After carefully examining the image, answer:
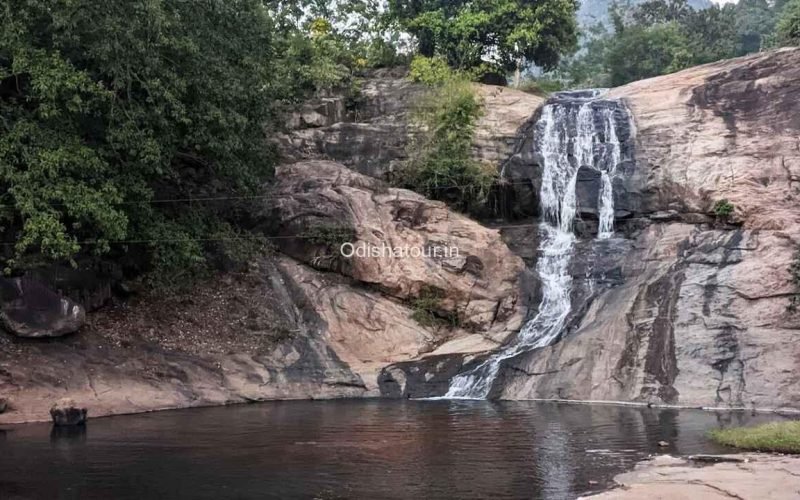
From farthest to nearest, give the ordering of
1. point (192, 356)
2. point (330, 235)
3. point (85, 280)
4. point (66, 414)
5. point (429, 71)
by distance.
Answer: point (429, 71), point (330, 235), point (85, 280), point (192, 356), point (66, 414)

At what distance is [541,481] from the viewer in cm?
1112

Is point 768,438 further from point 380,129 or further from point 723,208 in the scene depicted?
point 380,129

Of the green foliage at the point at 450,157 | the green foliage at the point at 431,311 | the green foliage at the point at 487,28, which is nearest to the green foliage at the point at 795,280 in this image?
the green foliage at the point at 431,311

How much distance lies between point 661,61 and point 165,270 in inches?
1515

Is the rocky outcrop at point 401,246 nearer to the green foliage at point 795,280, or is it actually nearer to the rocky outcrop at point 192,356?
the rocky outcrop at point 192,356

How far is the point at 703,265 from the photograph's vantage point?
2323cm

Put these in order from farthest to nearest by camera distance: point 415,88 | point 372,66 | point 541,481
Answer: point 372,66
point 415,88
point 541,481

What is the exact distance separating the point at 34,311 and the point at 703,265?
711 inches

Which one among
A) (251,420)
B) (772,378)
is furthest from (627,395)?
(251,420)

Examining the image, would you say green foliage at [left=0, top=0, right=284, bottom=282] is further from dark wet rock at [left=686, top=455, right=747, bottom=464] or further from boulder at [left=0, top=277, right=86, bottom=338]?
dark wet rock at [left=686, top=455, right=747, bottom=464]

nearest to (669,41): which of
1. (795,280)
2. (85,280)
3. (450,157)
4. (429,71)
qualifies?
(429,71)

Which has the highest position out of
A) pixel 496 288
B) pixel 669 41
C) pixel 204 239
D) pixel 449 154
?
pixel 669 41

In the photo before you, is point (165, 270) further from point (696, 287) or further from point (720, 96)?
point (720, 96)

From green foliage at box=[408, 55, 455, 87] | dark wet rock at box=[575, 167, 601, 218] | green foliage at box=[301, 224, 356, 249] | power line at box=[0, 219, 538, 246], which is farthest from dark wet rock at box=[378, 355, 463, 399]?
green foliage at box=[408, 55, 455, 87]
